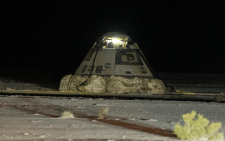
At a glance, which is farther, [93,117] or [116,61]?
[116,61]

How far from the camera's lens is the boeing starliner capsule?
1788 centimetres

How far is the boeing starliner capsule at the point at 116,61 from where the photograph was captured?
17875 mm

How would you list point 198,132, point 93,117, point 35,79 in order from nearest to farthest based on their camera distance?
1. point 198,132
2. point 93,117
3. point 35,79

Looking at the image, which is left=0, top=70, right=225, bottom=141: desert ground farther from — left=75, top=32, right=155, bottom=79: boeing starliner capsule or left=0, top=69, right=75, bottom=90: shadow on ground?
left=0, top=69, right=75, bottom=90: shadow on ground

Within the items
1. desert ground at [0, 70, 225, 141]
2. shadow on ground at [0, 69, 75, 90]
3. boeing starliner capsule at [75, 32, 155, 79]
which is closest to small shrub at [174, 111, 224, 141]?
desert ground at [0, 70, 225, 141]

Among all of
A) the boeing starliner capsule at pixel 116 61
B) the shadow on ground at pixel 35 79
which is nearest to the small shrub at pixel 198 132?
the boeing starliner capsule at pixel 116 61

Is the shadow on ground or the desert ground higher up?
the shadow on ground

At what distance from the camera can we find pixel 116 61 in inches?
711

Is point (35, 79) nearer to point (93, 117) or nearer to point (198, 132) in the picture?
point (93, 117)

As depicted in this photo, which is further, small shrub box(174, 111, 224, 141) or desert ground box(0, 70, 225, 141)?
desert ground box(0, 70, 225, 141)

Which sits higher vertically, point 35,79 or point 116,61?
point 116,61

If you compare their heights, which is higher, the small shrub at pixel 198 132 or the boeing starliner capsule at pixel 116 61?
the boeing starliner capsule at pixel 116 61

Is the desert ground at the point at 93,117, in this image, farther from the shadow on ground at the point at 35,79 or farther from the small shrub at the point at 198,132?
the shadow on ground at the point at 35,79

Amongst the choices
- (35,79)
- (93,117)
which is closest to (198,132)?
(93,117)
